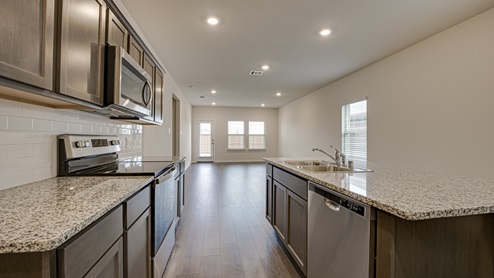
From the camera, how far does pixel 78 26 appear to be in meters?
1.18

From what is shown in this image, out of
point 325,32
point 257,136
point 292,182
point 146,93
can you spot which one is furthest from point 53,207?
point 257,136

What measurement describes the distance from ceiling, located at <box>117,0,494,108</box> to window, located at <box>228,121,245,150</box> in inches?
200

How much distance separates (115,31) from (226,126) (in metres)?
8.04

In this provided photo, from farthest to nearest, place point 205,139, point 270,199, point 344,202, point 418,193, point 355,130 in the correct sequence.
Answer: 1. point 205,139
2. point 355,130
3. point 270,199
4. point 344,202
5. point 418,193

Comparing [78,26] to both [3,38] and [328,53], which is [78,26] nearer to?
[3,38]

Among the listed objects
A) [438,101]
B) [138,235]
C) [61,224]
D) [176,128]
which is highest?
[438,101]

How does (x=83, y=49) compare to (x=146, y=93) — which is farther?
(x=146, y=93)

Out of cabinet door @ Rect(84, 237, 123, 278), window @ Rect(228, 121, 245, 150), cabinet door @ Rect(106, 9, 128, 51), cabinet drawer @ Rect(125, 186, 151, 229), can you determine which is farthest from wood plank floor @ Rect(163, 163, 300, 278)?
window @ Rect(228, 121, 245, 150)

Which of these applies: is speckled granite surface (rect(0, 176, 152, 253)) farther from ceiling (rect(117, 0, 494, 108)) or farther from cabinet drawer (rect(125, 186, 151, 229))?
ceiling (rect(117, 0, 494, 108))

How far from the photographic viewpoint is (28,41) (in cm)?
87

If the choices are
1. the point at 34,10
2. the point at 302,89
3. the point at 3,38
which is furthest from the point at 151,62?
the point at 302,89

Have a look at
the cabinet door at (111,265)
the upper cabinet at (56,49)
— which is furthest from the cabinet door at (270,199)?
the upper cabinet at (56,49)

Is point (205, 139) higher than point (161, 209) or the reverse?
higher

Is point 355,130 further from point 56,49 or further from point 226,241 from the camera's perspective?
point 56,49
